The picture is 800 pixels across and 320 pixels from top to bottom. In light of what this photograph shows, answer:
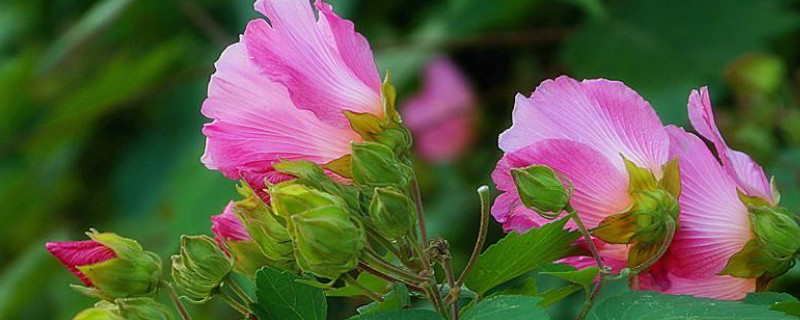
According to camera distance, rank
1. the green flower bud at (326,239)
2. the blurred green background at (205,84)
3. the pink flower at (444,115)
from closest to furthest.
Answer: the green flower bud at (326,239) < the blurred green background at (205,84) < the pink flower at (444,115)

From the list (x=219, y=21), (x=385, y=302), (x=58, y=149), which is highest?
(x=219, y=21)

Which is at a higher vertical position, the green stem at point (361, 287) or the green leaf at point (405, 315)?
the green stem at point (361, 287)

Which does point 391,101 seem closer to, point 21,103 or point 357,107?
point 357,107

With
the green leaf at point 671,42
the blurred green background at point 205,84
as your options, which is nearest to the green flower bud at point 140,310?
the blurred green background at point 205,84

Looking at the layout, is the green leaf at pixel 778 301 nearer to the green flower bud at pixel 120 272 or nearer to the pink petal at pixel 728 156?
the pink petal at pixel 728 156

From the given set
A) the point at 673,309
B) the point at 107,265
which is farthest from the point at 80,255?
the point at 673,309

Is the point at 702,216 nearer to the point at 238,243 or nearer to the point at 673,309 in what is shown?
the point at 673,309

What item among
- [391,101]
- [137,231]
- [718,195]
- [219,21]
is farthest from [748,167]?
[219,21]
